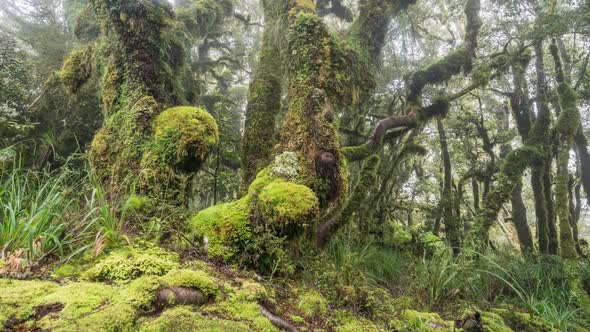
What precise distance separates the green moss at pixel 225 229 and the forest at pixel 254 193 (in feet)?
0.06

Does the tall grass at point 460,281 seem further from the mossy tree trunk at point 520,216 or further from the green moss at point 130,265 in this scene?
the mossy tree trunk at point 520,216

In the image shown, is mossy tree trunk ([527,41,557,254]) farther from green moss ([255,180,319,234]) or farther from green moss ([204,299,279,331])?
green moss ([204,299,279,331])

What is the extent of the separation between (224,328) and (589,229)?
38614 mm

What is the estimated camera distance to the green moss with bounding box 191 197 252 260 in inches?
107

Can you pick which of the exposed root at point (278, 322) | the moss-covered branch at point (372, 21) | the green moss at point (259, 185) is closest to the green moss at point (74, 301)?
the exposed root at point (278, 322)

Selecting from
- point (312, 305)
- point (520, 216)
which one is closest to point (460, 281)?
point (312, 305)

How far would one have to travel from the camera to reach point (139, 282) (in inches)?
68.4

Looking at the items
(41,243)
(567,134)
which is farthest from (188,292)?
(567,134)

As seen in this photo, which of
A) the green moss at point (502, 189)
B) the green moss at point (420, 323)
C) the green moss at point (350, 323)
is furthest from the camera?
the green moss at point (502, 189)

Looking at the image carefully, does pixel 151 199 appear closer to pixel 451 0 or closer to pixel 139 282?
pixel 139 282

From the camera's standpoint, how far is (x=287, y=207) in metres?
2.70

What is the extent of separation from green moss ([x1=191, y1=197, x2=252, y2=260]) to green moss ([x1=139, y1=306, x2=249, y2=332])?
1.02 meters

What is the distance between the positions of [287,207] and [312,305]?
2.61ft

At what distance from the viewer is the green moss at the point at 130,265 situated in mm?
1922
